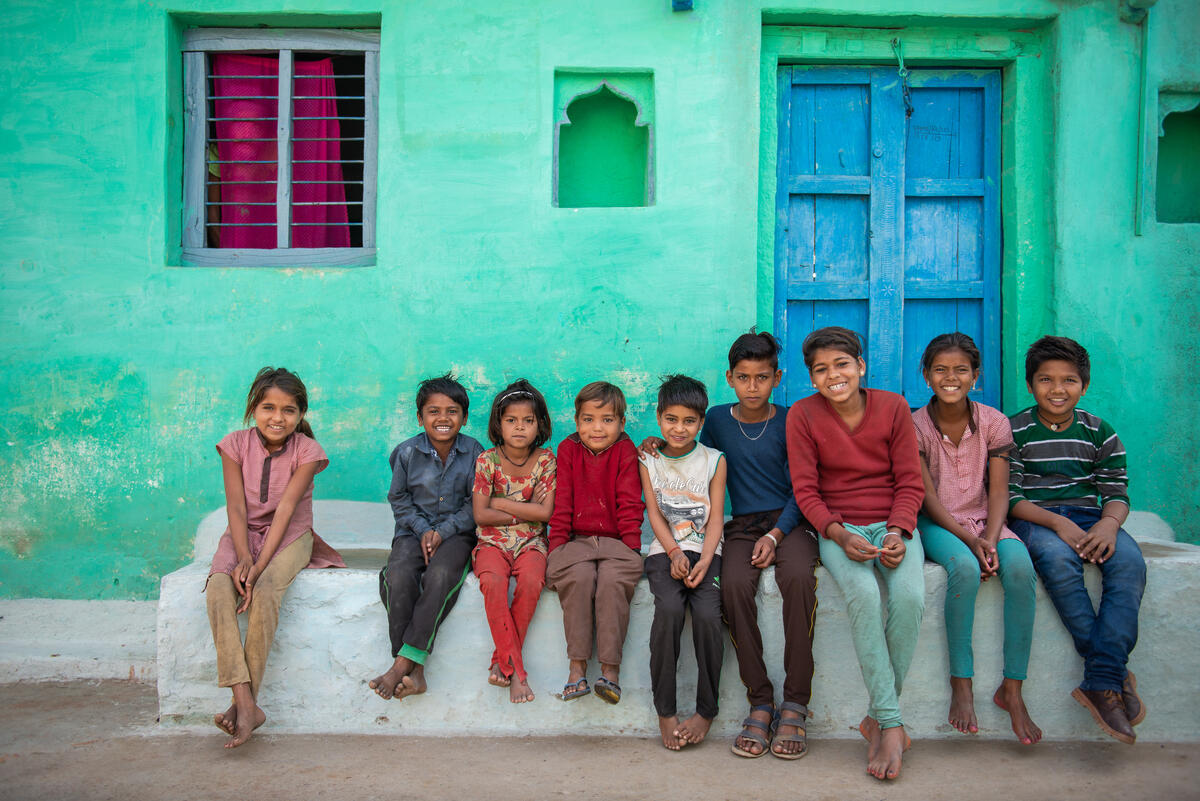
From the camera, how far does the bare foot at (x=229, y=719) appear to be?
3.02 m

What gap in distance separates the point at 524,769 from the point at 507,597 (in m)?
0.59

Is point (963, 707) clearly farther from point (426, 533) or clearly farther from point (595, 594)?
point (426, 533)

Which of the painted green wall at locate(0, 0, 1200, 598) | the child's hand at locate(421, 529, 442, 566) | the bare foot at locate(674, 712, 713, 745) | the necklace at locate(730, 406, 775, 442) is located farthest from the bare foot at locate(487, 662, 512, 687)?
the painted green wall at locate(0, 0, 1200, 598)

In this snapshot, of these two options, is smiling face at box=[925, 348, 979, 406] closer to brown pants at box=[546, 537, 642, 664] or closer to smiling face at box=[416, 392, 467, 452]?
brown pants at box=[546, 537, 642, 664]

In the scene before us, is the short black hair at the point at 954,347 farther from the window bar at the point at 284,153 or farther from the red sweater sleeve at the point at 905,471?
the window bar at the point at 284,153

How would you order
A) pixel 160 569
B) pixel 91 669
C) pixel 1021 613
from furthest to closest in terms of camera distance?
pixel 160 569 → pixel 91 669 → pixel 1021 613

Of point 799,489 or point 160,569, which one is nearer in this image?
point 799,489

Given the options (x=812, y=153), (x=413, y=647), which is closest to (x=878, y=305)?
(x=812, y=153)

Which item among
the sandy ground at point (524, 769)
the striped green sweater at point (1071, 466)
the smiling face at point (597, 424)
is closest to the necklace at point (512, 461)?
the smiling face at point (597, 424)

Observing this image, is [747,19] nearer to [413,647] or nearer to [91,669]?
[413,647]

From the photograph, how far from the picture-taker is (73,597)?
170 inches

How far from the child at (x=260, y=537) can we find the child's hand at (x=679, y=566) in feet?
4.50

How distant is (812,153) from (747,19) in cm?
73

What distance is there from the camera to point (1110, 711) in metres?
3.01
